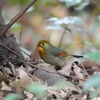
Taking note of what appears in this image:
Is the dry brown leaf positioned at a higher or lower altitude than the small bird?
lower

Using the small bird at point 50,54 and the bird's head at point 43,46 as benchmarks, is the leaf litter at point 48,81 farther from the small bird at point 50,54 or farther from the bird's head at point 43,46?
the bird's head at point 43,46

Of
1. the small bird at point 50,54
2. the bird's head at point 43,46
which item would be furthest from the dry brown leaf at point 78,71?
the bird's head at point 43,46

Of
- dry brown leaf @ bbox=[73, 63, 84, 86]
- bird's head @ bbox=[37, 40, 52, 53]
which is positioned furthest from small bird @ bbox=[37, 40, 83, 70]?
dry brown leaf @ bbox=[73, 63, 84, 86]

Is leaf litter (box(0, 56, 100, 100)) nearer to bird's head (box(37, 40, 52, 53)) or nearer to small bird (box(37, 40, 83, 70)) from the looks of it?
small bird (box(37, 40, 83, 70))

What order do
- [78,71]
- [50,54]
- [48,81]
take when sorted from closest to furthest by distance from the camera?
[48,81] → [78,71] → [50,54]

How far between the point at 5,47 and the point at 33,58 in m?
0.54

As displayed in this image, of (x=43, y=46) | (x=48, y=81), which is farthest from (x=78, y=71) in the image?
(x=43, y=46)

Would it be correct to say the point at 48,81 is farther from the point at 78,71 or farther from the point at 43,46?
the point at 43,46

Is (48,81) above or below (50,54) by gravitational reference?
below

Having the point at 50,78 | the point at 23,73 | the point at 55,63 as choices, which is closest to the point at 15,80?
the point at 23,73

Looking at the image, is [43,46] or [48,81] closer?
[48,81]

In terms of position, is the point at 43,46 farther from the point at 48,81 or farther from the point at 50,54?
the point at 48,81

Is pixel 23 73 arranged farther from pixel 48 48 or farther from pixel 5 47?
pixel 48 48

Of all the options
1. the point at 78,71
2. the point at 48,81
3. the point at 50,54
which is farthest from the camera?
the point at 50,54
